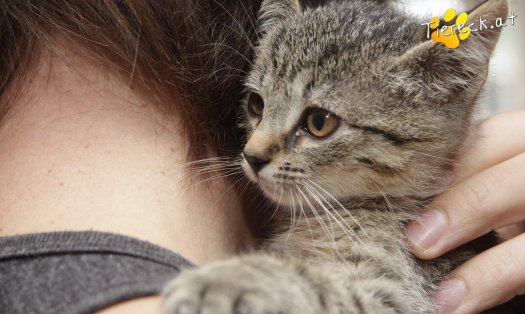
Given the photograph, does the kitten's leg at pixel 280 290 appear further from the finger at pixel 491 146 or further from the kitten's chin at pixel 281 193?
the finger at pixel 491 146

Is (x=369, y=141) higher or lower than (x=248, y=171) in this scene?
higher

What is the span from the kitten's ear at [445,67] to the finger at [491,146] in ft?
0.58

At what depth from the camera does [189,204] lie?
0.91 m

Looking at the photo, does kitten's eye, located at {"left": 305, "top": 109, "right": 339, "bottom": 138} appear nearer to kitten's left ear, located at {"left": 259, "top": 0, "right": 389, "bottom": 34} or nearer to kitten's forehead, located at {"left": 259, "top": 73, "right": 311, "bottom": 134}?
kitten's forehead, located at {"left": 259, "top": 73, "right": 311, "bottom": 134}

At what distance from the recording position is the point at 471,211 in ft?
3.25

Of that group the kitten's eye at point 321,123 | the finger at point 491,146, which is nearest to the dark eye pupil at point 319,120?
the kitten's eye at point 321,123

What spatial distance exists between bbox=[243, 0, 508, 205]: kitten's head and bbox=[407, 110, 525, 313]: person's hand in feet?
0.26

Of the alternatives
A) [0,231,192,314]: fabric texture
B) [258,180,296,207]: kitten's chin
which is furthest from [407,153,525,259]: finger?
[0,231,192,314]: fabric texture

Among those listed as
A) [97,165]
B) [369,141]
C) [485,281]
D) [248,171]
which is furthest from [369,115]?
[97,165]

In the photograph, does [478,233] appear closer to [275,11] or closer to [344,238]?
[344,238]

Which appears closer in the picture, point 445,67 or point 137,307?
point 137,307

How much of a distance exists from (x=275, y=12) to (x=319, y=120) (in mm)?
370

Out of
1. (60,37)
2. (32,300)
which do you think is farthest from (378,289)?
(60,37)

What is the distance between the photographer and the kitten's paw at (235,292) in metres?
0.66
